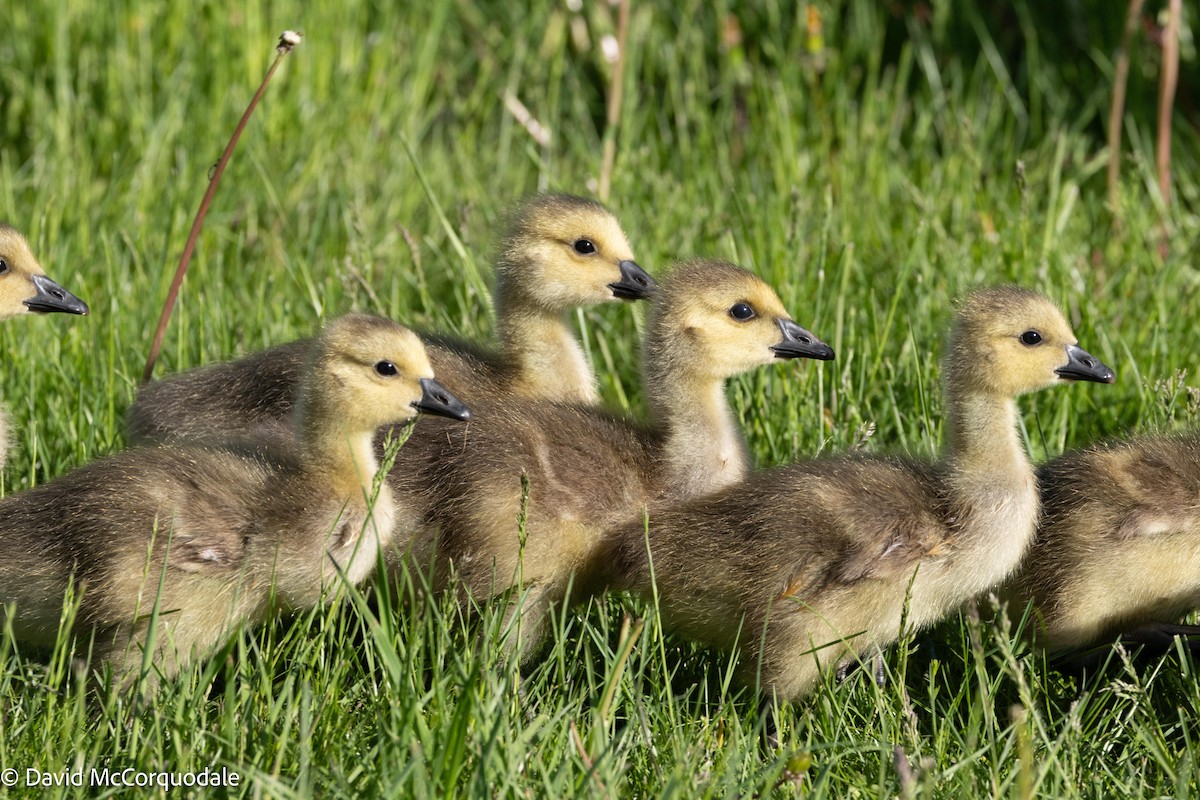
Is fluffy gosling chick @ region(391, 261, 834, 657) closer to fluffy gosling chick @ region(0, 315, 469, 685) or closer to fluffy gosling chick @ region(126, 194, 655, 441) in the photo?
fluffy gosling chick @ region(0, 315, 469, 685)

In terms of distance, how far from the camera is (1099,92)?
21.9ft

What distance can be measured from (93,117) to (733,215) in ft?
8.06

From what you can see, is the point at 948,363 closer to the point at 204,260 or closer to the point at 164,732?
the point at 164,732

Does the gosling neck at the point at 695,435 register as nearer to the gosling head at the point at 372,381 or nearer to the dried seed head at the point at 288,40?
the gosling head at the point at 372,381

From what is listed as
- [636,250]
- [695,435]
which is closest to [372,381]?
[695,435]

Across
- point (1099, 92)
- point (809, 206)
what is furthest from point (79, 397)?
point (1099, 92)

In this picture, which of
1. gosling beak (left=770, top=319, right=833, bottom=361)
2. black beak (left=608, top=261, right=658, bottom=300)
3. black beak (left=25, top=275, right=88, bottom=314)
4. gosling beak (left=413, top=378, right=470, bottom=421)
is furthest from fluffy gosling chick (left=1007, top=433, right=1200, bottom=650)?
black beak (left=25, top=275, right=88, bottom=314)

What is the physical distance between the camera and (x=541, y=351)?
4.19 meters

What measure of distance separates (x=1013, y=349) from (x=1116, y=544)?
0.49 m

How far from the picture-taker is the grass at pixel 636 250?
3.04 meters

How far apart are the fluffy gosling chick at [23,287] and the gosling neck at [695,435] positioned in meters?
1.44

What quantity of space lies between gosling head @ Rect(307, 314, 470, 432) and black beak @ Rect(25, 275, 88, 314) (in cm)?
87

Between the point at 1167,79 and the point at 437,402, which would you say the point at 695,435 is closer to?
the point at 437,402

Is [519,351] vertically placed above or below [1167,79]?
below
